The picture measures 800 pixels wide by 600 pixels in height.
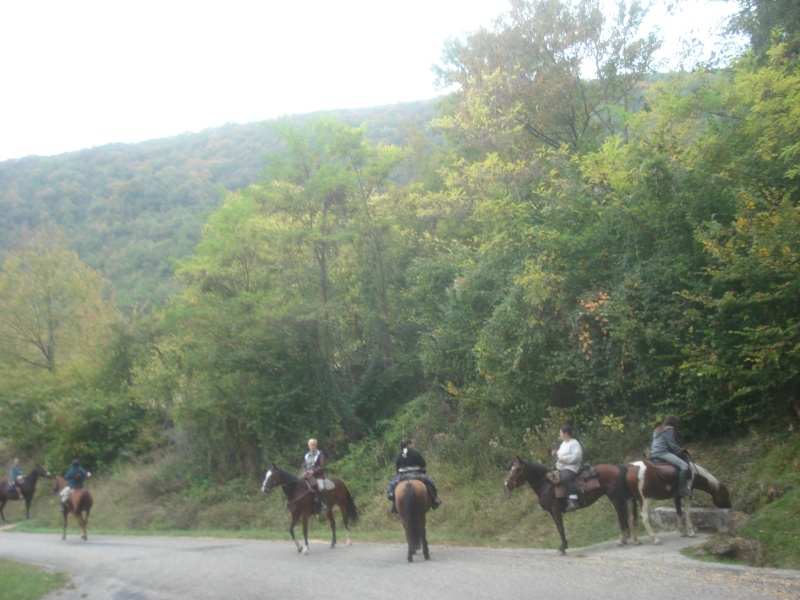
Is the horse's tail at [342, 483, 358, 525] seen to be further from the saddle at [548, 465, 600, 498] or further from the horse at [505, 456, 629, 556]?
the saddle at [548, 465, 600, 498]

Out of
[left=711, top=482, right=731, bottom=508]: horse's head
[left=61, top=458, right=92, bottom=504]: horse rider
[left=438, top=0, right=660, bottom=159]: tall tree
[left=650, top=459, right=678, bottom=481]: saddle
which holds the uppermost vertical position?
[left=438, top=0, right=660, bottom=159]: tall tree

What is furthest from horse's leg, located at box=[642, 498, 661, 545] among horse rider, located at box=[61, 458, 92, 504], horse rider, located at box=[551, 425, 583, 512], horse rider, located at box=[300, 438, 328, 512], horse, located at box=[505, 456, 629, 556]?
horse rider, located at box=[61, 458, 92, 504]

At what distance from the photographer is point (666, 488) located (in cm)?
1240

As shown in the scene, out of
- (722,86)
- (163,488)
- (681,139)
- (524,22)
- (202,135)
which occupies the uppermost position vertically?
(202,135)

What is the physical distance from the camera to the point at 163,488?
29.1 meters

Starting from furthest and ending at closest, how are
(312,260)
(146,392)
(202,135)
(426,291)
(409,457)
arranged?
(202,135) → (146,392) → (312,260) → (426,291) → (409,457)

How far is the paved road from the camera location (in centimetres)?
894

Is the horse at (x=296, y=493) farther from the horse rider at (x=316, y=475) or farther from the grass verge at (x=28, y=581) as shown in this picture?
the grass verge at (x=28, y=581)

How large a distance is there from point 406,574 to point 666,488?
479 centimetres

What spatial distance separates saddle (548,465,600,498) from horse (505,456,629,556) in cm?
2

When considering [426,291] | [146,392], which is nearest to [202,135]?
[146,392]

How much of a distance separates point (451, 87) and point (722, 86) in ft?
69.1

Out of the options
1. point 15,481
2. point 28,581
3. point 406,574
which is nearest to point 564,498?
point 406,574

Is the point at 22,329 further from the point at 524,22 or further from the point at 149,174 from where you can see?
the point at 149,174
